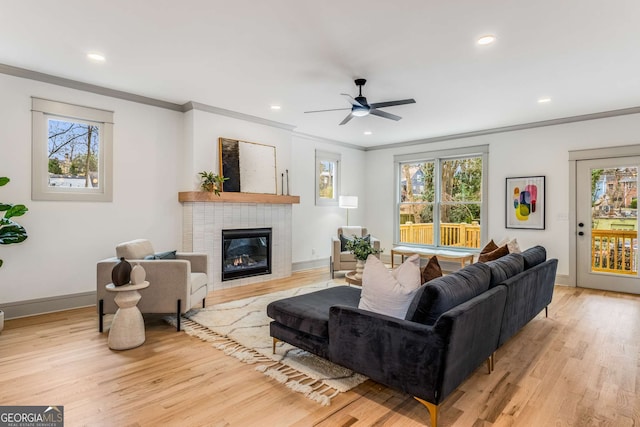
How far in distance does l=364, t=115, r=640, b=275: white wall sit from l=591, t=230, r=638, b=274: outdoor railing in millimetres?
370

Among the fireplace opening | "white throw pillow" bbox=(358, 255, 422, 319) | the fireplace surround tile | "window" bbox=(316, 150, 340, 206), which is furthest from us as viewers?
"window" bbox=(316, 150, 340, 206)

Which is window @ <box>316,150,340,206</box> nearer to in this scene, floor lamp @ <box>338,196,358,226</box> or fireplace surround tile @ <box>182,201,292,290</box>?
floor lamp @ <box>338,196,358,226</box>

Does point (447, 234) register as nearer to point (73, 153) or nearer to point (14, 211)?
point (73, 153)

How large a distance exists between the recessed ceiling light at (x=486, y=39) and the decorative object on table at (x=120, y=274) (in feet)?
12.4

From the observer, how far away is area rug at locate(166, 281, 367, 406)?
245 cm

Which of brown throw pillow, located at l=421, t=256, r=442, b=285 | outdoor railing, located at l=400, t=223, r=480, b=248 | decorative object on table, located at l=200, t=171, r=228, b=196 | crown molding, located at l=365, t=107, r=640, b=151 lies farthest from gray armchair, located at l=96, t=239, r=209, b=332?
crown molding, located at l=365, t=107, r=640, b=151

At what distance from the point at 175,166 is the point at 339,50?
10.2 ft

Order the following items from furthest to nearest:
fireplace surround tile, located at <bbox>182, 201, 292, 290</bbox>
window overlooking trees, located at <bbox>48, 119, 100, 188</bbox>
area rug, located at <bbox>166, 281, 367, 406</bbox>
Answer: fireplace surround tile, located at <bbox>182, 201, 292, 290</bbox>, window overlooking trees, located at <bbox>48, 119, 100, 188</bbox>, area rug, located at <bbox>166, 281, 367, 406</bbox>

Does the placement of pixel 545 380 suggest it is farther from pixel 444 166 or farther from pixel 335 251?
pixel 444 166

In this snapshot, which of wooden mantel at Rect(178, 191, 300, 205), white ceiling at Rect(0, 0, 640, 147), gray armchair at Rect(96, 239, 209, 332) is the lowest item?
gray armchair at Rect(96, 239, 209, 332)

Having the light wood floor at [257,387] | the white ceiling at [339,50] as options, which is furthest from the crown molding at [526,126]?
the light wood floor at [257,387]

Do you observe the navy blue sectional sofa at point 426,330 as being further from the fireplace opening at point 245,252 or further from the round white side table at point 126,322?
the fireplace opening at point 245,252

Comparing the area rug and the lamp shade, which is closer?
the area rug

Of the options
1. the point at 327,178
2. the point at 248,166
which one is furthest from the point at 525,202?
the point at 248,166
